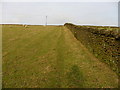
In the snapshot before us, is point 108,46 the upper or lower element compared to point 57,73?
upper

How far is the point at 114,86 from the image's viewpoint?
247 inches

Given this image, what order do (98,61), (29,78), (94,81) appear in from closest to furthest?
(94,81)
(29,78)
(98,61)

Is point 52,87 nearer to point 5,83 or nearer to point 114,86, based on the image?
point 5,83

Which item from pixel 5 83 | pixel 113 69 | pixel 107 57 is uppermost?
pixel 107 57

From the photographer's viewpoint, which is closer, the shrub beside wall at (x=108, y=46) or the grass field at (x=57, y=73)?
the grass field at (x=57, y=73)

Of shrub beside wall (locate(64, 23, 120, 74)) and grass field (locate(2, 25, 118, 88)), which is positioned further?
shrub beside wall (locate(64, 23, 120, 74))

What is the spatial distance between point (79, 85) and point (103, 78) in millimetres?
1641

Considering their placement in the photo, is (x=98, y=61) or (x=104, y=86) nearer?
(x=104, y=86)

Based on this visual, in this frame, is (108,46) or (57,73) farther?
(108,46)

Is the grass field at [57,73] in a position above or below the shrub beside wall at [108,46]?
below

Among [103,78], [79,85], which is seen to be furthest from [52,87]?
[103,78]

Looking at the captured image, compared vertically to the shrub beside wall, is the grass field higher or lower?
lower

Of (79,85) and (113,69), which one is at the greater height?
(113,69)

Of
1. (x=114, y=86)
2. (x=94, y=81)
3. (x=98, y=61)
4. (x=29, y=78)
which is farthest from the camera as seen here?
(x=98, y=61)
